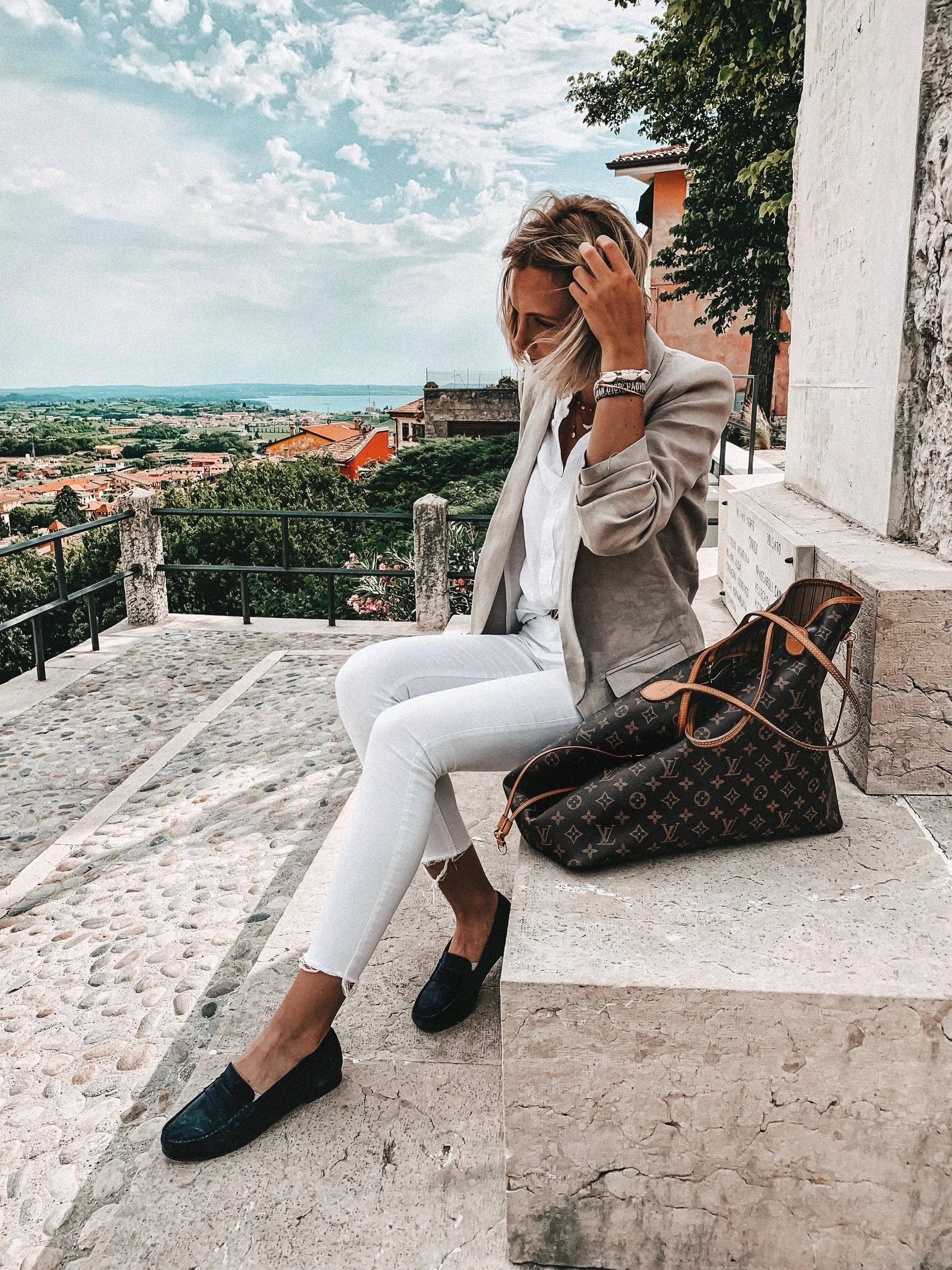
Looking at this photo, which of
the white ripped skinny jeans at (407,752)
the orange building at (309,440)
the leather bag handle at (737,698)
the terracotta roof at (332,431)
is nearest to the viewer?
the leather bag handle at (737,698)

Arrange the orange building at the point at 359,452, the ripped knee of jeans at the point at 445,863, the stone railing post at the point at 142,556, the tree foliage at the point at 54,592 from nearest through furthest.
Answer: the ripped knee of jeans at the point at 445,863 → the stone railing post at the point at 142,556 → the tree foliage at the point at 54,592 → the orange building at the point at 359,452

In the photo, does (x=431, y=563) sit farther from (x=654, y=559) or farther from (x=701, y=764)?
(x=701, y=764)

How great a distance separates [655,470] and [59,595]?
5.41 meters

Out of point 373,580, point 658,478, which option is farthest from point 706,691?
point 373,580

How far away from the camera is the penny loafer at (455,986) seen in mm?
2221

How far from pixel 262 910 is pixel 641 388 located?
7.16 ft

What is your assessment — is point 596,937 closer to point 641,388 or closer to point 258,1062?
point 258,1062

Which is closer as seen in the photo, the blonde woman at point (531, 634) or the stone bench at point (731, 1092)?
the stone bench at point (731, 1092)

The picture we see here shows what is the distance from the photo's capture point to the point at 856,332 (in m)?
2.65

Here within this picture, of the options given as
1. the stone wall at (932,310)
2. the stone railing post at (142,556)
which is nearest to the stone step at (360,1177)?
the stone wall at (932,310)

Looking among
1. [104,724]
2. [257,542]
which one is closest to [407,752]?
[104,724]

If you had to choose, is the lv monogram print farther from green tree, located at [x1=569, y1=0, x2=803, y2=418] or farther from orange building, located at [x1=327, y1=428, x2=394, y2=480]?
orange building, located at [x1=327, y1=428, x2=394, y2=480]

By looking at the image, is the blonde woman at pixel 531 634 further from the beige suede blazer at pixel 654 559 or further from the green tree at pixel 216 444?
the green tree at pixel 216 444

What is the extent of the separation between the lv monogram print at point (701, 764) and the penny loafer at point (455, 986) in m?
0.55
